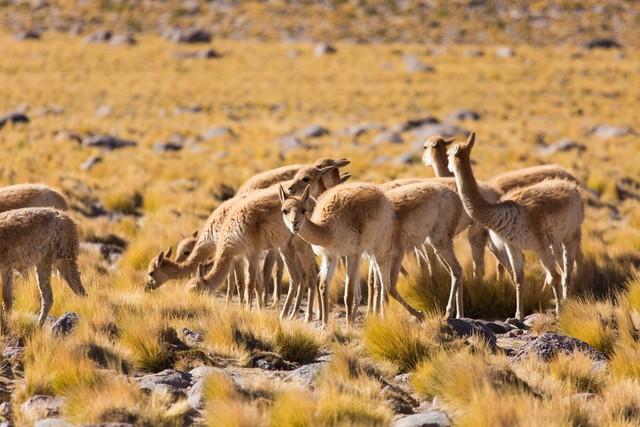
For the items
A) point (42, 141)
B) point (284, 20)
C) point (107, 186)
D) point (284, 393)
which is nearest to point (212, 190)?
point (107, 186)

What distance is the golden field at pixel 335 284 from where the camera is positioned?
5.72m

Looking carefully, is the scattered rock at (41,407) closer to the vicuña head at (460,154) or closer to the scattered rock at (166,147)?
the vicuña head at (460,154)

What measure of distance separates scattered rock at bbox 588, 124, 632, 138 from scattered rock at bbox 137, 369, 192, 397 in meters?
21.9

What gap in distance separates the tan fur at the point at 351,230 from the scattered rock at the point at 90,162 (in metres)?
11.8

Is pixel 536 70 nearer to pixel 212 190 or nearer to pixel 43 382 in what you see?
pixel 212 190

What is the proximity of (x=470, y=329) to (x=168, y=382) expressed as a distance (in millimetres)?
2677

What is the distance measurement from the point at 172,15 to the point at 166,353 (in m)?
57.7

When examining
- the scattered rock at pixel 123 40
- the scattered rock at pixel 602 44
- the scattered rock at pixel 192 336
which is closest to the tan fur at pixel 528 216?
the scattered rock at pixel 192 336

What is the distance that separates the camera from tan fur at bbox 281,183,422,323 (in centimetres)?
834

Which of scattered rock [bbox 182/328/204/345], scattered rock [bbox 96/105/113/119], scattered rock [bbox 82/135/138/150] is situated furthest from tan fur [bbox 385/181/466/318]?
scattered rock [bbox 96/105/113/119]

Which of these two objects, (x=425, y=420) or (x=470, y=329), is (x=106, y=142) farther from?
(x=425, y=420)

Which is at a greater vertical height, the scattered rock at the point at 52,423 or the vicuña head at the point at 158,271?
the scattered rock at the point at 52,423

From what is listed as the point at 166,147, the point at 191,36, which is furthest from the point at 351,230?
the point at 191,36

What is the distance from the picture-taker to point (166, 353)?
6.73 m
